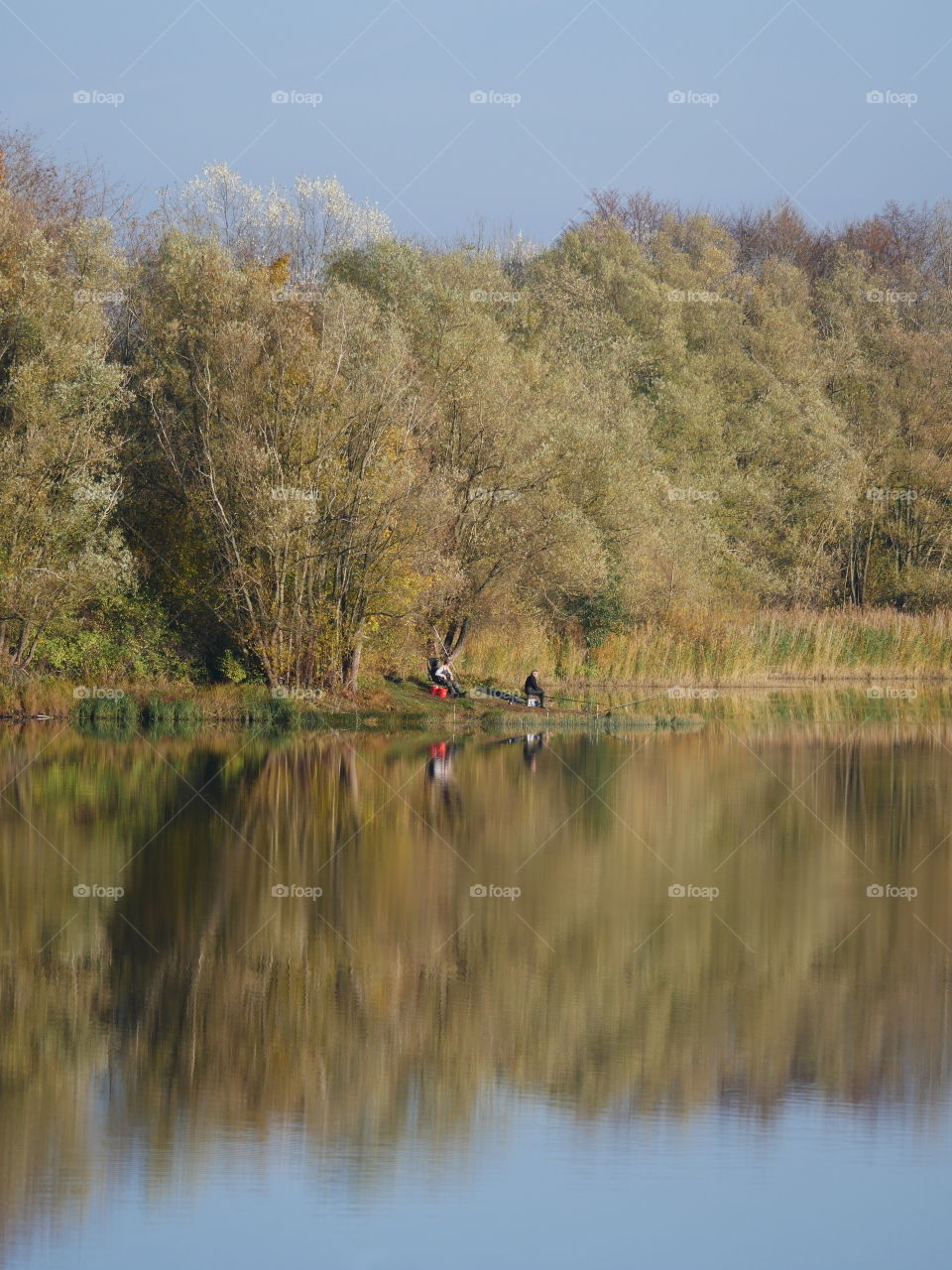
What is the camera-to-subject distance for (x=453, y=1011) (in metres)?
13.3

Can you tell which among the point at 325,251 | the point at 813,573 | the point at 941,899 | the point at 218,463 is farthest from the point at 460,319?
the point at 941,899

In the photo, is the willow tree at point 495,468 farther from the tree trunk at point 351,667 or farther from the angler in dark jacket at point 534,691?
the angler in dark jacket at point 534,691

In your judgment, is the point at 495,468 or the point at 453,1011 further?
the point at 495,468

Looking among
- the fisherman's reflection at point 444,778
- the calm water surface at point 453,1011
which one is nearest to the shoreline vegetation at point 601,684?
the fisherman's reflection at point 444,778

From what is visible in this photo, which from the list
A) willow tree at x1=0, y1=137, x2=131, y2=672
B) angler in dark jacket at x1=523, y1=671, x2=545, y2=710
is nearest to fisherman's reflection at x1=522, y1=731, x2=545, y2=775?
angler in dark jacket at x1=523, y1=671, x2=545, y2=710

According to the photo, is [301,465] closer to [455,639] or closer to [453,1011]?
[455,639]

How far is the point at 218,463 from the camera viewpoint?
39.6m

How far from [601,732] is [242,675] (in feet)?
30.8

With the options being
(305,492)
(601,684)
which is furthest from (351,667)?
(601,684)

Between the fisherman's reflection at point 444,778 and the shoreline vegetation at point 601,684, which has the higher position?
Answer: the shoreline vegetation at point 601,684

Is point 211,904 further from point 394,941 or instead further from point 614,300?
point 614,300

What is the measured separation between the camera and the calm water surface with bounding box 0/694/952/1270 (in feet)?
31.8

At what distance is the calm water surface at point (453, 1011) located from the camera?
9680 millimetres

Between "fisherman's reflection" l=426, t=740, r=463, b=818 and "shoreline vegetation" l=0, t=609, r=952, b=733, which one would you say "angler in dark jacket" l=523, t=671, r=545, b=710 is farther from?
"fisherman's reflection" l=426, t=740, r=463, b=818
